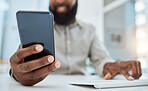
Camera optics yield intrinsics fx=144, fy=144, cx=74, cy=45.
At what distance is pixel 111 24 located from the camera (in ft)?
9.19

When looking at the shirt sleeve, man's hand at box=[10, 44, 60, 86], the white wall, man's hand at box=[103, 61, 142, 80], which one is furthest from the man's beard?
the white wall

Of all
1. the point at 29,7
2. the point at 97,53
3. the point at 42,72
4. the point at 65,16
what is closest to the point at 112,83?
the point at 42,72

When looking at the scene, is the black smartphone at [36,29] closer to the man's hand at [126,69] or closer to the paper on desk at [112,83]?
the paper on desk at [112,83]

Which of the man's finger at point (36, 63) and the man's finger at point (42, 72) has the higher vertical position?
the man's finger at point (36, 63)

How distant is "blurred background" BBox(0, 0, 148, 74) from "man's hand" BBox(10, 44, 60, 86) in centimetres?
154

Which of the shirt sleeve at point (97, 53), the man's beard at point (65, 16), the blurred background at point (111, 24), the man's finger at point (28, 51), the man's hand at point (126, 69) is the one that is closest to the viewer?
the man's finger at point (28, 51)

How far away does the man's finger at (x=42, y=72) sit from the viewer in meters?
0.38

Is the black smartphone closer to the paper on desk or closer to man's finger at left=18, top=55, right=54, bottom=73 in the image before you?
man's finger at left=18, top=55, right=54, bottom=73

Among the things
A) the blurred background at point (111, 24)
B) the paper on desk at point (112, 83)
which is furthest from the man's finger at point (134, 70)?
the blurred background at point (111, 24)

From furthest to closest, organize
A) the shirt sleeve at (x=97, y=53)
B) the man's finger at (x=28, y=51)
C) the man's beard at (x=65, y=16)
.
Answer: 1. the man's beard at (x=65, y=16)
2. the shirt sleeve at (x=97, y=53)
3. the man's finger at (x=28, y=51)

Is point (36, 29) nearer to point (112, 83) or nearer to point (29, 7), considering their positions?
point (112, 83)

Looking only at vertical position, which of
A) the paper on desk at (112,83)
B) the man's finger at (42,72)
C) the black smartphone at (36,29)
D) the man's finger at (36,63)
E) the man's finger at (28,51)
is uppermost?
the black smartphone at (36,29)

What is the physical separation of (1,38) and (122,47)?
2002mm

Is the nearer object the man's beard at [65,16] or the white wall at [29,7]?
the man's beard at [65,16]
